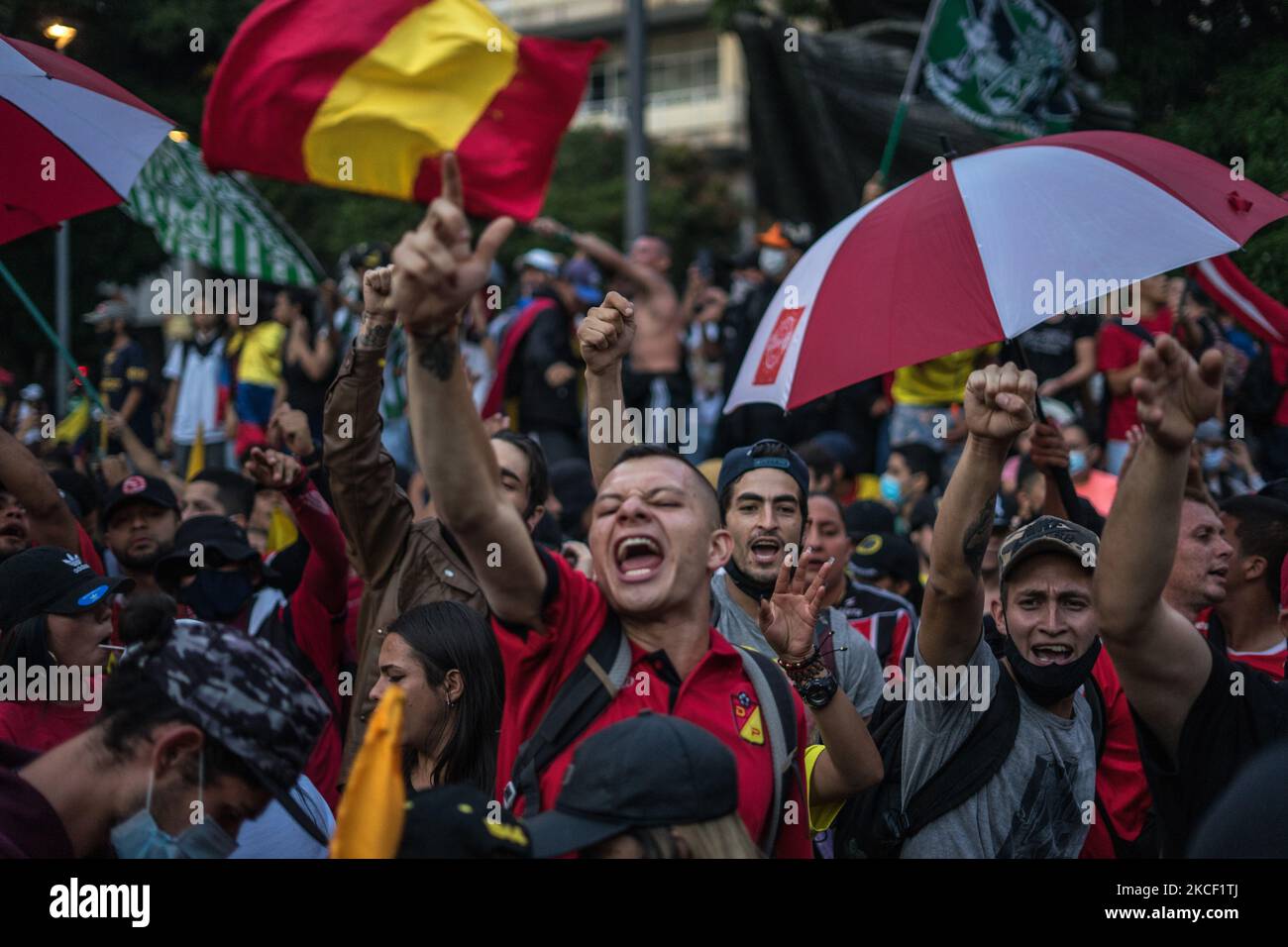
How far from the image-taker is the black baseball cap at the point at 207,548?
6.36m

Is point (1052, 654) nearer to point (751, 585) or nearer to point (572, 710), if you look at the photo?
point (751, 585)

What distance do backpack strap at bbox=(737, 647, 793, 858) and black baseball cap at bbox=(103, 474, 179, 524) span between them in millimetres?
3859

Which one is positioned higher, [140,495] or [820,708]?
[140,495]

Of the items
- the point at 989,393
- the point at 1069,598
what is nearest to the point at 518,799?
the point at 989,393

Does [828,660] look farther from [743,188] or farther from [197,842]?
[743,188]

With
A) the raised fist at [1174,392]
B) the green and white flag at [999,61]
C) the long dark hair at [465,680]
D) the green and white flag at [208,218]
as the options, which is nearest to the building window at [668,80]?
the green and white flag at [999,61]

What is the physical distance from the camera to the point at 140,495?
6.84 m

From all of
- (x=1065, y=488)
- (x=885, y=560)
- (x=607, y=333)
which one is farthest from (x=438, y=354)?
(x=885, y=560)

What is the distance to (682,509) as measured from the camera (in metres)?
3.79

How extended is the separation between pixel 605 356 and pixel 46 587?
74.8 inches

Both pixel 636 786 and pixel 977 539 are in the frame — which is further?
pixel 977 539

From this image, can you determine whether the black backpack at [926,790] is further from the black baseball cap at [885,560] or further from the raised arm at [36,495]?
the raised arm at [36,495]

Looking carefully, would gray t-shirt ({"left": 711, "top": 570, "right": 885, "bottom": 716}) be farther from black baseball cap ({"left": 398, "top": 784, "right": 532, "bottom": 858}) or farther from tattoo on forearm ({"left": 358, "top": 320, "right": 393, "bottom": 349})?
black baseball cap ({"left": 398, "top": 784, "right": 532, "bottom": 858})

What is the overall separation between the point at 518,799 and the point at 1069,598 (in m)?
1.79
